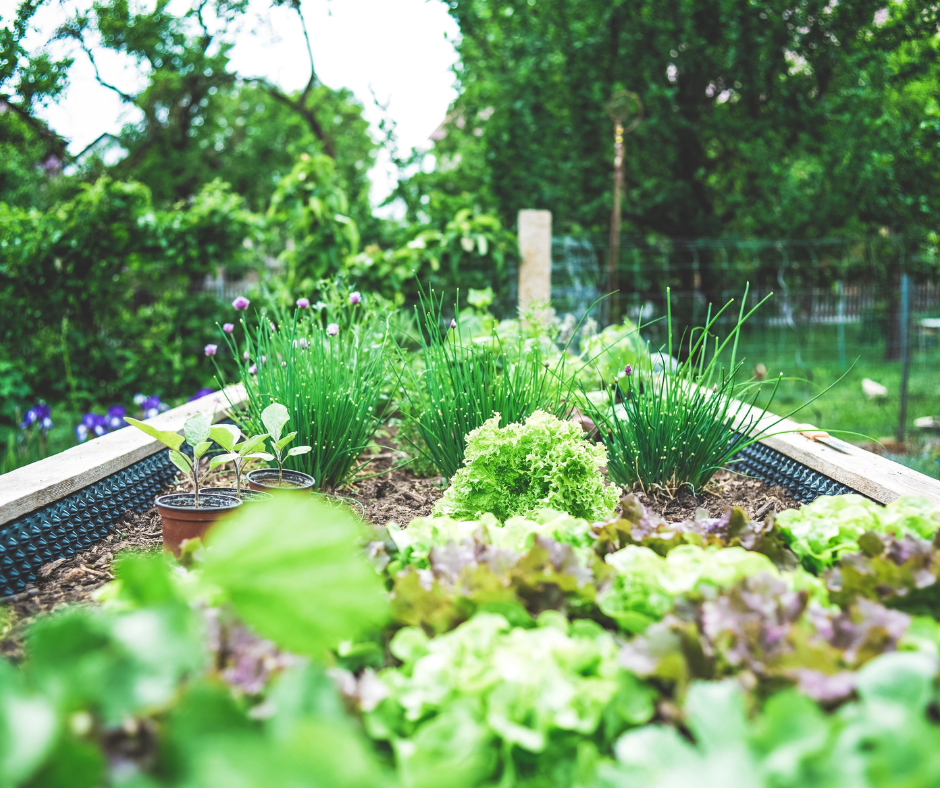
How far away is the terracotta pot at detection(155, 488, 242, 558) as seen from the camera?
1.53 m

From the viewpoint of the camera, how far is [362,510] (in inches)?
80.6

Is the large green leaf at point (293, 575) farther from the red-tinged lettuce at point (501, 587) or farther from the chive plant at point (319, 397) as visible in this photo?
the chive plant at point (319, 397)

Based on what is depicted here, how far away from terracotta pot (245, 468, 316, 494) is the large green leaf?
1.16 m

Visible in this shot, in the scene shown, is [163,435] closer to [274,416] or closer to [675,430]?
[274,416]

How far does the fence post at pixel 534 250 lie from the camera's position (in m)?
4.64

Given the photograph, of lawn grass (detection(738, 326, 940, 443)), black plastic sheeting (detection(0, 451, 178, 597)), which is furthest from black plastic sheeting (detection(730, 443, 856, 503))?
lawn grass (detection(738, 326, 940, 443))

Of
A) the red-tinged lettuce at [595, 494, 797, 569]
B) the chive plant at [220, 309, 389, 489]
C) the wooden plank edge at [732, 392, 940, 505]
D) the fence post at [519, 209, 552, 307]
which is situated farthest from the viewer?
the fence post at [519, 209, 552, 307]

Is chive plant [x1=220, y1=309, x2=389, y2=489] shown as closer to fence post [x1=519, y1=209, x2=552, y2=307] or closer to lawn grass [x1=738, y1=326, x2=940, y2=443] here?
fence post [x1=519, y1=209, x2=552, y2=307]

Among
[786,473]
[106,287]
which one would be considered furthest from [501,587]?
[106,287]

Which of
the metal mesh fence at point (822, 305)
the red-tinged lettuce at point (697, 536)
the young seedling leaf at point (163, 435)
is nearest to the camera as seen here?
the red-tinged lettuce at point (697, 536)

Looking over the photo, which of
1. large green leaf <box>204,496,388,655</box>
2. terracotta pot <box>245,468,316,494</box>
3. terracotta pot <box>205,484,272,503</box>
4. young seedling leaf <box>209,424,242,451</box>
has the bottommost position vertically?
terracotta pot <box>245,468,316,494</box>

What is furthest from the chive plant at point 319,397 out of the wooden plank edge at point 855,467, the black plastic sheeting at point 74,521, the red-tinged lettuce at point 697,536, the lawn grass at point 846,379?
the lawn grass at point 846,379

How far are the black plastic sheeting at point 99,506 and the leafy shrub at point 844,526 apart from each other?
0.80 m

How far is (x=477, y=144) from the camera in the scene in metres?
8.34
